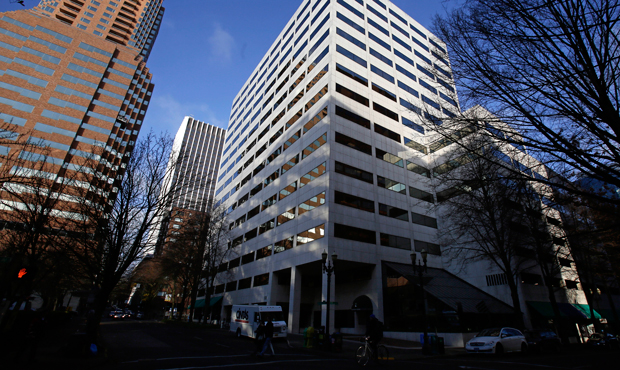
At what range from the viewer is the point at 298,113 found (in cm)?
3988

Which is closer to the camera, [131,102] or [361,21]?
[361,21]

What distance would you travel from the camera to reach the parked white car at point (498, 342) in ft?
50.8

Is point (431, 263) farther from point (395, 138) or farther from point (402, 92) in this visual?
point (402, 92)

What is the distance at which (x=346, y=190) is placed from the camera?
3097 centimetres

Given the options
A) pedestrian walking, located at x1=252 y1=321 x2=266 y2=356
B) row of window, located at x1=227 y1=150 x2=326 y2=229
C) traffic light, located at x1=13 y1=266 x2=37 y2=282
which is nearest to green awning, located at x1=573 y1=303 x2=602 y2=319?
row of window, located at x1=227 y1=150 x2=326 y2=229

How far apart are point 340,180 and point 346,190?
1.25 metres

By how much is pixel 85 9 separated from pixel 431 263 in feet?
385

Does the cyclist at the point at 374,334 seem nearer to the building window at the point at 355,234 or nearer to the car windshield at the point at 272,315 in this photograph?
the car windshield at the point at 272,315

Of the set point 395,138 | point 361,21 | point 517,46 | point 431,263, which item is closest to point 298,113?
point 395,138

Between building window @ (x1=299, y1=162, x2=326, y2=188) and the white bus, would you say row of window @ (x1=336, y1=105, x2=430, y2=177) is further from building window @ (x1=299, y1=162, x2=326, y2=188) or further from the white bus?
the white bus

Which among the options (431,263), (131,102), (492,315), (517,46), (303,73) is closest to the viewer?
(517,46)

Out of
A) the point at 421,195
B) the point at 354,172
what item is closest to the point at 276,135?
the point at 354,172

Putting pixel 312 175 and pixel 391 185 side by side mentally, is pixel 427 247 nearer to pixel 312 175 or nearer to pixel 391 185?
pixel 391 185

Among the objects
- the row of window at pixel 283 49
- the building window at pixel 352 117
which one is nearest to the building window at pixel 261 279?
the building window at pixel 352 117
